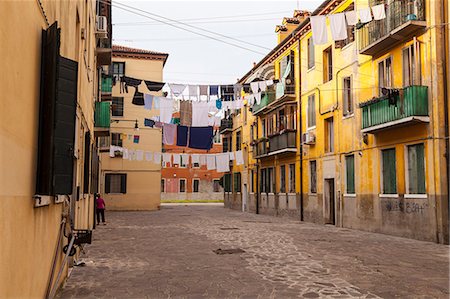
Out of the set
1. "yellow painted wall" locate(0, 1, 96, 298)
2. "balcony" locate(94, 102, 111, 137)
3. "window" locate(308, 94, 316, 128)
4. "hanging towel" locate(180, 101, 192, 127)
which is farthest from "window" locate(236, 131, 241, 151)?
"yellow painted wall" locate(0, 1, 96, 298)

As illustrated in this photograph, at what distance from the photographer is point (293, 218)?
26.5 meters

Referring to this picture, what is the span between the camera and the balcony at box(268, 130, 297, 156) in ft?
87.6

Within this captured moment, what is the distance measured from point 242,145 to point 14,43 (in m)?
35.2

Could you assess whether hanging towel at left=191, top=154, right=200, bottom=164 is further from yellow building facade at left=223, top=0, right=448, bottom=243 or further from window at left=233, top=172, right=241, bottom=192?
yellow building facade at left=223, top=0, right=448, bottom=243

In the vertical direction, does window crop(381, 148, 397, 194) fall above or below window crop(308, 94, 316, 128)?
below

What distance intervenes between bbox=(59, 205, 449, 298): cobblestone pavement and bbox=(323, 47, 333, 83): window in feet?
32.5

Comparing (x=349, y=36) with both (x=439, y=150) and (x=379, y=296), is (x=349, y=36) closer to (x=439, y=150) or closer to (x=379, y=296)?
(x=439, y=150)

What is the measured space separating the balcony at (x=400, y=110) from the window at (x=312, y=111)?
21.8 feet

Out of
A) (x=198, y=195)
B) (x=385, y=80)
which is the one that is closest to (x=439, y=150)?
(x=385, y=80)

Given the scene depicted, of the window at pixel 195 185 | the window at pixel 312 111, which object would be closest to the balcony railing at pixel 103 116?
the window at pixel 312 111

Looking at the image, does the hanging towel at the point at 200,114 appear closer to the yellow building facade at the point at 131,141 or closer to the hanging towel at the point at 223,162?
the hanging towel at the point at 223,162

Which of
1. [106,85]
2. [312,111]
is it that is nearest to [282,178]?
[312,111]

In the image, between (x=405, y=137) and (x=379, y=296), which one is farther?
(x=405, y=137)

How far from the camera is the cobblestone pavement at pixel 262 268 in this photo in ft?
25.2
